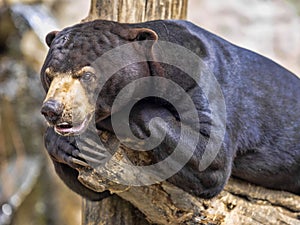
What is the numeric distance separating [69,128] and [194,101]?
0.48 metres

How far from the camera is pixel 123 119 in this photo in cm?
234

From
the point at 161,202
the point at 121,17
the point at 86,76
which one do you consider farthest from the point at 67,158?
the point at 121,17

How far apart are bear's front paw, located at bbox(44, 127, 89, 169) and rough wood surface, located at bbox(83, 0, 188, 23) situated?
30.6 inches

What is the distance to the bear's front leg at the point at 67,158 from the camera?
2336 mm

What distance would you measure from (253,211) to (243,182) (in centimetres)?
12

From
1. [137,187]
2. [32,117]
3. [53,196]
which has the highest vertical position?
[137,187]

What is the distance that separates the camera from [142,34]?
234 cm

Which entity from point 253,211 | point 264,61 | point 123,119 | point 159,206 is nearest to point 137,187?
point 159,206

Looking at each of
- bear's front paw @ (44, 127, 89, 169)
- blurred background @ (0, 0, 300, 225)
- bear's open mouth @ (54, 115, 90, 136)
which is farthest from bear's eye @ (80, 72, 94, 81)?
blurred background @ (0, 0, 300, 225)

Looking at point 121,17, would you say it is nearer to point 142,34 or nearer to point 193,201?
point 142,34

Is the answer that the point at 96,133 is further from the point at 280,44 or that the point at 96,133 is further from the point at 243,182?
the point at 280,44

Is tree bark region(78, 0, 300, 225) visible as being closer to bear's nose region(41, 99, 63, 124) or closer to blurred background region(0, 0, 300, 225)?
bear's nose region(41, 99, 63, 124)

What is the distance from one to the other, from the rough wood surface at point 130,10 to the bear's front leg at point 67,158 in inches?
29.8

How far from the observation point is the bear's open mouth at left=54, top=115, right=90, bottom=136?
7.08ft
